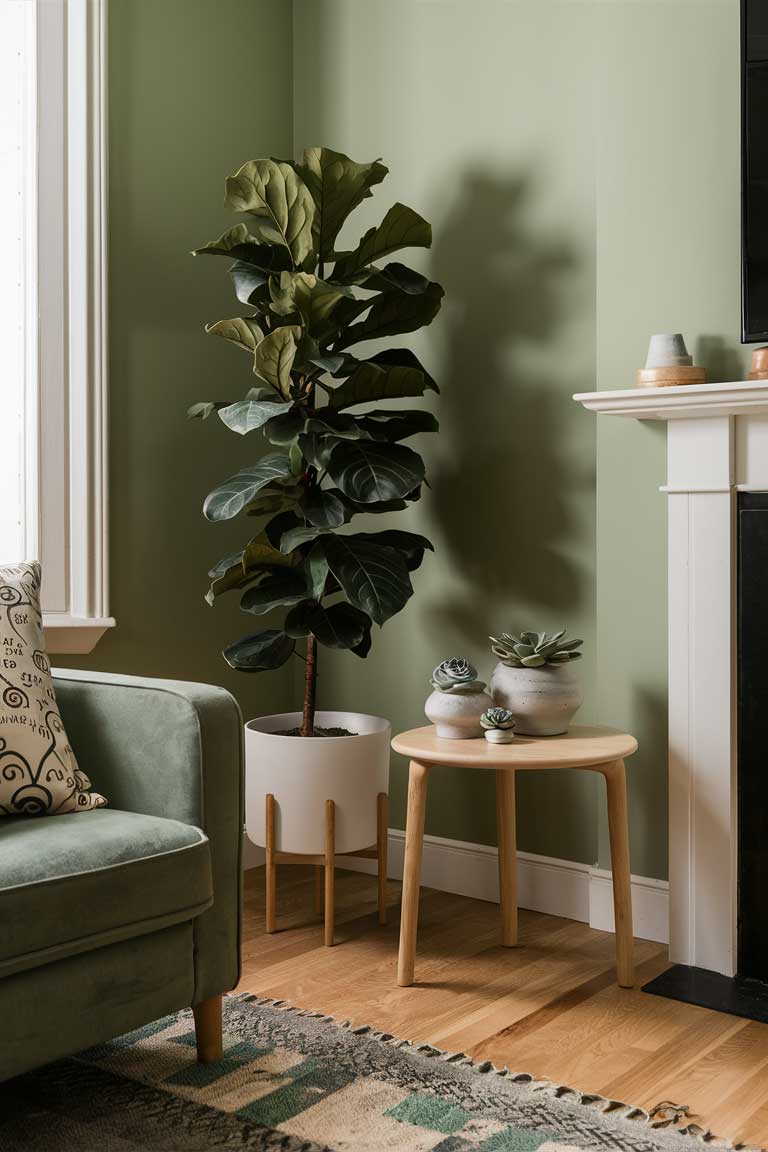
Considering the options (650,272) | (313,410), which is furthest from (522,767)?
(650,272)

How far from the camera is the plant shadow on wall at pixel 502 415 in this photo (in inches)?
113

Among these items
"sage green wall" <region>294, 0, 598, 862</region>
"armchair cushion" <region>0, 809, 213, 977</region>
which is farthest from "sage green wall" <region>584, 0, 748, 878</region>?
"armchair cushion" <region>0, 809, 213, 977</region>

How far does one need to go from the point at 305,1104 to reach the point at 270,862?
903 millimetres

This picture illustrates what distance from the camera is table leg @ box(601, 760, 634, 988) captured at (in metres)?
2.37

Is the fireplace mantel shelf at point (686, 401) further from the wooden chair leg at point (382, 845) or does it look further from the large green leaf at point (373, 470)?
the wooden chair leg at point (382, 845)

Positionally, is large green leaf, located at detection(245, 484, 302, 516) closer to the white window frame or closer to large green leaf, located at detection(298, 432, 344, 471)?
large green leaf, located at detection(298, 432, 344, 471)

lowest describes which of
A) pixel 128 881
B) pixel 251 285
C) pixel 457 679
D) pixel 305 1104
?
pixel 305 1104

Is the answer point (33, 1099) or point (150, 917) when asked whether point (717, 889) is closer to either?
point (150, 917)

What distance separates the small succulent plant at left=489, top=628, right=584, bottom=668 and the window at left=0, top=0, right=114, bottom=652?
101 cm

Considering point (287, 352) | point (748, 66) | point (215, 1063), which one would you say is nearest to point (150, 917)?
point (215, 1063)

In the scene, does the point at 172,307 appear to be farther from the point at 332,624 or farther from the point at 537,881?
the point at 537,881

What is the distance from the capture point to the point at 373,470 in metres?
2.63

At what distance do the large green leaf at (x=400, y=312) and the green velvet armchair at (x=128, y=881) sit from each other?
114 centimetres

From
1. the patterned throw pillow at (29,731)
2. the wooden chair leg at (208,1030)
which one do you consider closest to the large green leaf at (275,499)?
the patterned throw pillow at (29,731)
